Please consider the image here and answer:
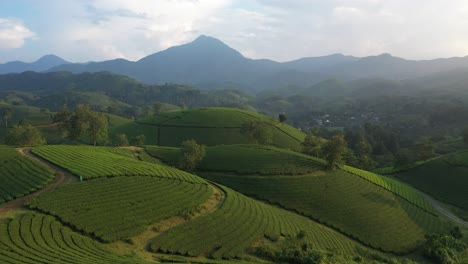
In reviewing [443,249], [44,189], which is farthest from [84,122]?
[443,249]

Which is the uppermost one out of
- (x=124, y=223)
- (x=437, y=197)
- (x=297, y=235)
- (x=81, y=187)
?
(x=81, y=187)

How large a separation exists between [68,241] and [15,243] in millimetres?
4770

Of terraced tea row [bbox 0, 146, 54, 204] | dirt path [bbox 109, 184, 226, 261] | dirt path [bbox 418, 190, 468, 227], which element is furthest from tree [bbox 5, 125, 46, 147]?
dirt path [bbox 418, 190, 468, 227]

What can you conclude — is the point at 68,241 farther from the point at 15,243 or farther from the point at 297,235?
the point at 297,235

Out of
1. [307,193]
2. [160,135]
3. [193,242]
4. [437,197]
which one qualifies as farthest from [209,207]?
[160,135]

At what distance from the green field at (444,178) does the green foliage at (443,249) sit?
4109 centimetres

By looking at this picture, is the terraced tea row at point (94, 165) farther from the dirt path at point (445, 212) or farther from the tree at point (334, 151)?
the dirt path at point (445, 212)

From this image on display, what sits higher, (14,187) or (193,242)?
(14,187)

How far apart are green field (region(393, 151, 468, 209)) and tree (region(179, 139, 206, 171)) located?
2724 inches

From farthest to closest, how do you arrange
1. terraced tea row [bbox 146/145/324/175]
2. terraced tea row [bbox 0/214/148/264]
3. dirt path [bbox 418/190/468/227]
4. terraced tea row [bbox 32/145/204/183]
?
1. dirt path [bbox 418/190/468/227]
2. terraced tea row [bbox 146/145/324/175]
3. terraced tea row [bbox 32/145/204/183]
4. terraced tea row [bbox 0/214/148/264]

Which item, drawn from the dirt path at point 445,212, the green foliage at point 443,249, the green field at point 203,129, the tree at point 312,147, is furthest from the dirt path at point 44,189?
the dirt path at point 445,212

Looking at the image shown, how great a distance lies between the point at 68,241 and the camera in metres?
35.2

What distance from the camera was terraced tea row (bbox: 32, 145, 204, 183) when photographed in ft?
174

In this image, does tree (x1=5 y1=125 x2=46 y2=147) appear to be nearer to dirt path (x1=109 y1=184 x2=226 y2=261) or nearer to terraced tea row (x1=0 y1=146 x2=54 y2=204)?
terraced tea row (x1=0 y1=146 x2=54 y2=204)
